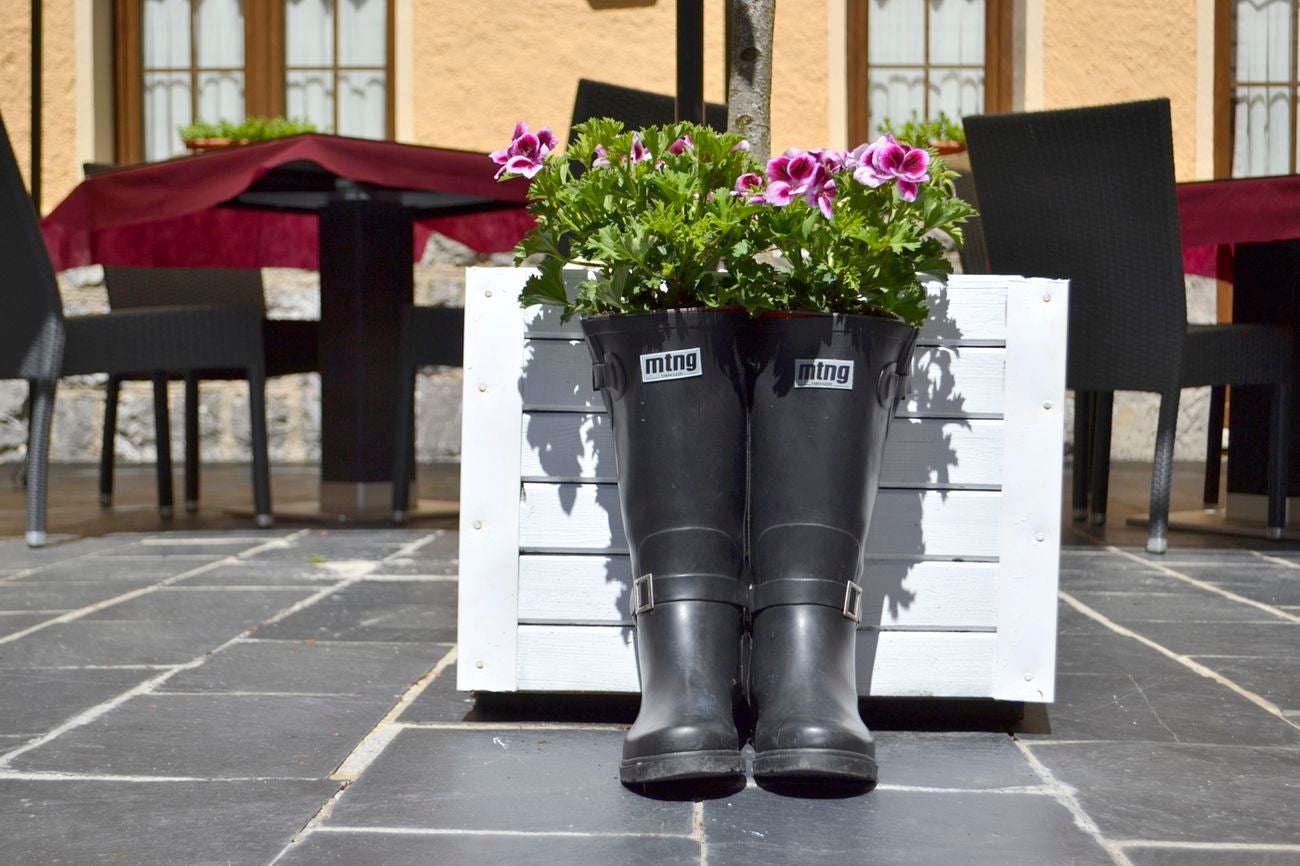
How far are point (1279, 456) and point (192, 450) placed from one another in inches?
122

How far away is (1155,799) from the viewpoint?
57.9 inches

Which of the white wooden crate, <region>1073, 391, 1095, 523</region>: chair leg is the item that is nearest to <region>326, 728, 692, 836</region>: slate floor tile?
the white wooden crate

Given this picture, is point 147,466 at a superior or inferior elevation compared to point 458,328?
inferior

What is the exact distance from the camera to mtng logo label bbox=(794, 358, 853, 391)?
1607mm

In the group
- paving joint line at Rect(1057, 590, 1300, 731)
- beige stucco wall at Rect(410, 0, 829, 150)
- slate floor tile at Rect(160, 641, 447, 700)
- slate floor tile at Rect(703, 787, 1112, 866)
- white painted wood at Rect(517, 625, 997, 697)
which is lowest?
slate floor tile at Rect(160, 641, 447, 700)

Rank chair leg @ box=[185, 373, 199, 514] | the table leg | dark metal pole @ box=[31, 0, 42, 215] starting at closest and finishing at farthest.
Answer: the table leg
chair leg @ box=[185, 373, 199, 514]
dark metal pole @ box=[31, 0, 42, 215]

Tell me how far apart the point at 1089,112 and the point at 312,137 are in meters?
1.84

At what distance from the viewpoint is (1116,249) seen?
135 inches

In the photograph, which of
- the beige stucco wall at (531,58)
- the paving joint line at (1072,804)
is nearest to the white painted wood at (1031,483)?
the paving joint line at (1072,804)

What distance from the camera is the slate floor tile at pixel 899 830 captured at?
1.28m

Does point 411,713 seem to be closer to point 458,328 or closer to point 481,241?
point 458,328

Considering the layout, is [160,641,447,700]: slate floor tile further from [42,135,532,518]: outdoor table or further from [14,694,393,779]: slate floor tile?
[42,135,532,518]: outdoor table

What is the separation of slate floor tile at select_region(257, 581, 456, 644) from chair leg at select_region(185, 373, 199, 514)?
165cm

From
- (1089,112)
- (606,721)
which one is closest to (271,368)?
(1089,112)
